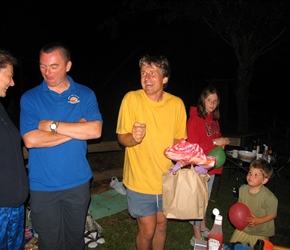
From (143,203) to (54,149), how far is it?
3.32 feet

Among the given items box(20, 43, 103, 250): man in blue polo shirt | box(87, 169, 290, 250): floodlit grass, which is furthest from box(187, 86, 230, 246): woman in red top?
box(20, 43, 103, 250): man in blue polo shirt

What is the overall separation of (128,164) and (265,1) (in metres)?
7.74

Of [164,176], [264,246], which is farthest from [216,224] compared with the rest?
[164,176]

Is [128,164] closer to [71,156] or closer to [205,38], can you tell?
[71,156]

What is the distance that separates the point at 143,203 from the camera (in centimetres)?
265

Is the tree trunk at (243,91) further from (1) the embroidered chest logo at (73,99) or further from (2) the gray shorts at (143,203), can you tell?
(1) the embroidered chest logo at (73,99)

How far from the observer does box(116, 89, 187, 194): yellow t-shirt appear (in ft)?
8.54

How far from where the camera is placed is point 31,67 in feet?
38.5

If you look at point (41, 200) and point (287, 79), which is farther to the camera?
point (287, 79)

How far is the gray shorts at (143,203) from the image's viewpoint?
8.70 ft

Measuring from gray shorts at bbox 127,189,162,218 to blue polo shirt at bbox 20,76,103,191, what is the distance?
0.52 metres

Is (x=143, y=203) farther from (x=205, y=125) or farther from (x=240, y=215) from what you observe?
(x=205, y=125)

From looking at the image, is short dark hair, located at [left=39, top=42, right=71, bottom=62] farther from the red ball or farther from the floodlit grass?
the floodlit grass

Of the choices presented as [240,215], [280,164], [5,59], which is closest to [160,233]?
[240,215]
